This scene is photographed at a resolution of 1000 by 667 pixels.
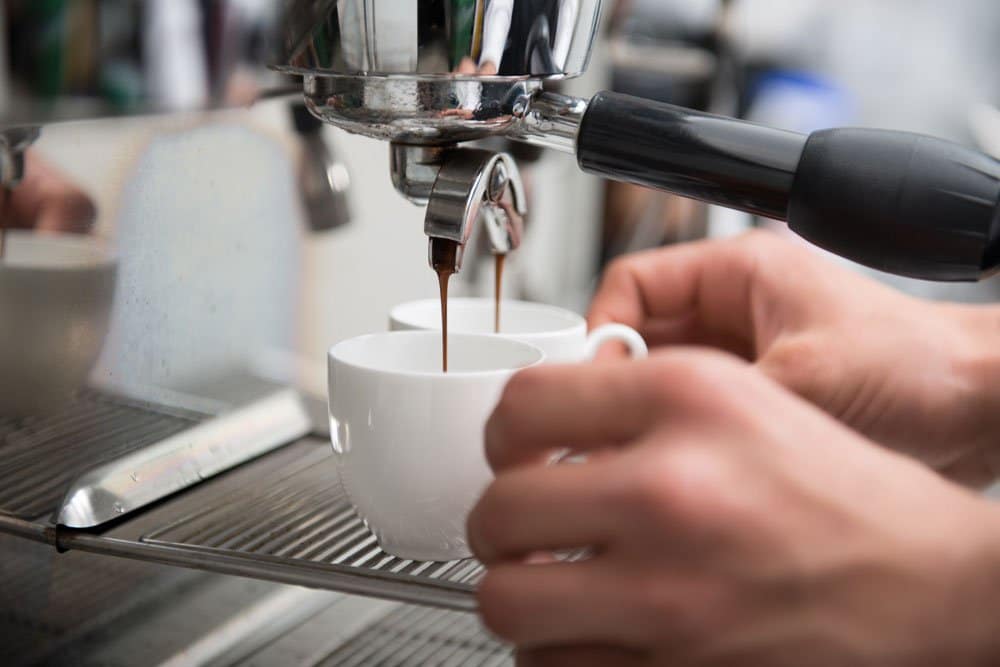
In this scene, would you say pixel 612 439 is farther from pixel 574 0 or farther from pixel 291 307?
pixel 291 307

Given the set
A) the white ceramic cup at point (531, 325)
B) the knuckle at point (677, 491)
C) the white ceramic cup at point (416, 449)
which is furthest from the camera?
the white ceramic cup at point (531, 325)

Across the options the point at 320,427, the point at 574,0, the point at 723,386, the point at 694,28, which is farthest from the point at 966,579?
the point at 694,28

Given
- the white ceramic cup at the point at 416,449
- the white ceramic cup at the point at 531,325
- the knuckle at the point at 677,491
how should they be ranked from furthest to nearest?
the white ceramic cup at the point at 531,325
the white ceramic cup at the point at 416,449
the knuckle at the point at 677,491

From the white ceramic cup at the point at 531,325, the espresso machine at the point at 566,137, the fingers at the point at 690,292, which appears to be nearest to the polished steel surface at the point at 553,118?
the espresso machine at the point at 566,137

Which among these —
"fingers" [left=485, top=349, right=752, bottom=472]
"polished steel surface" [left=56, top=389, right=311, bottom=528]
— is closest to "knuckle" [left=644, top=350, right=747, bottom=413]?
"fingers" [left=485, top=349, right=752, bottom=472]

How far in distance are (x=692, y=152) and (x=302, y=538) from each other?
0.58ft

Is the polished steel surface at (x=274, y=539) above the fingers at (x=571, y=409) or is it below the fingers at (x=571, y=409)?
below

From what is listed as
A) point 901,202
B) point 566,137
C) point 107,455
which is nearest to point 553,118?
point 566,137

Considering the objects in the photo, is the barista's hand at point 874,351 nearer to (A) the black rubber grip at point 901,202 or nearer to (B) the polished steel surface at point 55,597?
(A) the black rubber grip at point 901,202

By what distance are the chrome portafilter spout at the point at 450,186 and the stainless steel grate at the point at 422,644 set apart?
0.49ft

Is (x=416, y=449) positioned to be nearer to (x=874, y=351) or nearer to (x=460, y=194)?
(x=460, y=194)

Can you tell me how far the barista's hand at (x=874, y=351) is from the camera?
1.55 ft

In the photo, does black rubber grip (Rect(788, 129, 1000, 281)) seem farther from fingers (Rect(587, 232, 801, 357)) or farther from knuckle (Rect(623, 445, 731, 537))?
fingers (Rect(587, 232, 801, 357))

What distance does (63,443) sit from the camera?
0.38m
